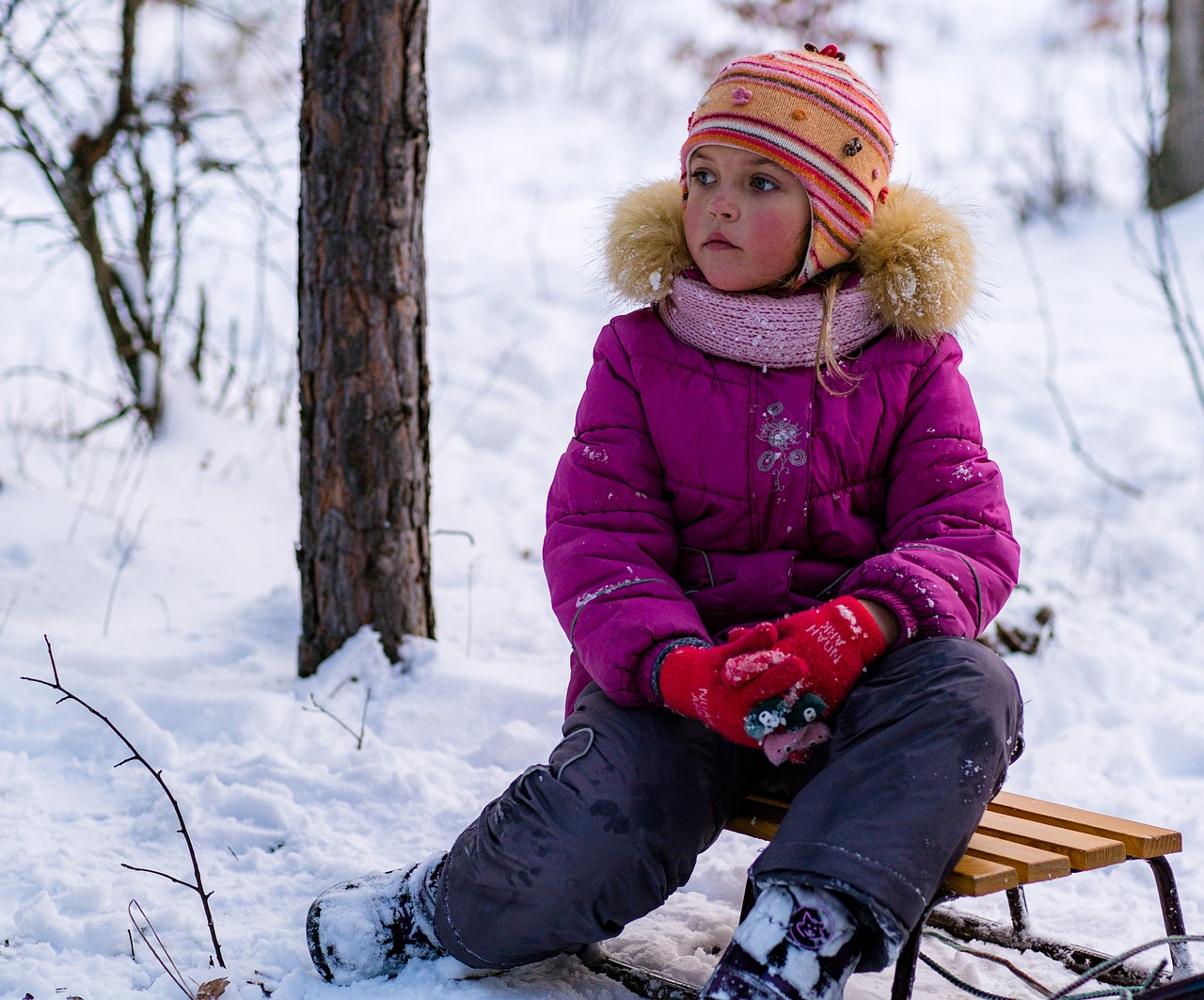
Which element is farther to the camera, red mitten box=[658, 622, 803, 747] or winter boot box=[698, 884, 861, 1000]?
red mitten box=[658, 622, 803, 747]

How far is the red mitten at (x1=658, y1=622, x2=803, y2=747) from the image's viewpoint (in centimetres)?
158

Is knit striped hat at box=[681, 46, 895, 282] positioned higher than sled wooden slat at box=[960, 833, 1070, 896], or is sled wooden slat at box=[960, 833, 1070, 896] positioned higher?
knit striped hat at box=[681, 46, 895, 282]

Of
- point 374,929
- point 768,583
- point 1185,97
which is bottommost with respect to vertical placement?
point 374,929

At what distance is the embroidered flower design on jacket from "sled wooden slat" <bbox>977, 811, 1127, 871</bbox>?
653mm

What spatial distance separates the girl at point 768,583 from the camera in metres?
1.55

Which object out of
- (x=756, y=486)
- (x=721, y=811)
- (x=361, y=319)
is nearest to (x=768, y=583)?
(x=756, y=486)

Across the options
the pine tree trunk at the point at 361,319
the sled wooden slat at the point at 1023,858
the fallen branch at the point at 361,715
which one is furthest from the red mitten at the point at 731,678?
the pine tree trunk at the point at 361,319

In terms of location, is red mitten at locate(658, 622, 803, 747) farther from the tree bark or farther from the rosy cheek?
the tree bark

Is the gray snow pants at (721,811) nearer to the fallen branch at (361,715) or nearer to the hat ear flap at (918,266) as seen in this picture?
the hat ear flap at (918,266)

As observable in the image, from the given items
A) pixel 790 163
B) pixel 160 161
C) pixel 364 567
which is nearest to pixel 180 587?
pixel 364 567

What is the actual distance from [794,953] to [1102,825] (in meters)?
0.65

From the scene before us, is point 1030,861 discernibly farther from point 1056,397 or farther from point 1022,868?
point 1056,397

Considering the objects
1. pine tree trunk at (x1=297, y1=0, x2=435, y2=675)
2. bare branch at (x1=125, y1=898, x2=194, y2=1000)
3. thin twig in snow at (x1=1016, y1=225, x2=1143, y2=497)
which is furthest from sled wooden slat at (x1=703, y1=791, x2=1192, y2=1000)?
thin twig in snow at (x1=1016, y1=225, x2=1143, y2=497)

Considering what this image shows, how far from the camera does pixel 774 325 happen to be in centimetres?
201
